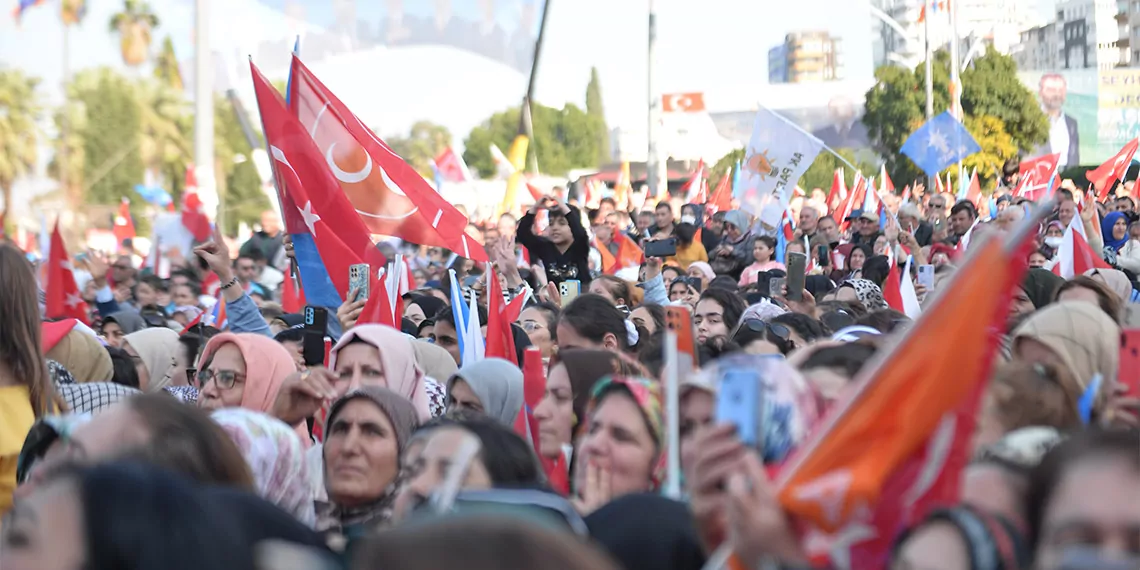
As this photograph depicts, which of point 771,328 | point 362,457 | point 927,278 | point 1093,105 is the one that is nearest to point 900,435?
point 362,457

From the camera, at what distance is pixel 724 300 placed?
7.41 metres

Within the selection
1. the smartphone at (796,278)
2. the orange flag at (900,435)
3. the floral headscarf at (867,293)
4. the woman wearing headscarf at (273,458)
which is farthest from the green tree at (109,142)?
the orange flag at (900,435)

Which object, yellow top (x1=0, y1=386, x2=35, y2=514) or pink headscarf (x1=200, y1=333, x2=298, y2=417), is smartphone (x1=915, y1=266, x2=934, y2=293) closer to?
pink headscarf (x1=200, y1=333, x2=298, y2=417)

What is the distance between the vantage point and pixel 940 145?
18547mm

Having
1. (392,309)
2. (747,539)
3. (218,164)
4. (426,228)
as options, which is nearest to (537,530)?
(747,539)

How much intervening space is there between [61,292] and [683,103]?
7306 centimetres

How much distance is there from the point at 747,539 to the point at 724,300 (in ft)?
16.8

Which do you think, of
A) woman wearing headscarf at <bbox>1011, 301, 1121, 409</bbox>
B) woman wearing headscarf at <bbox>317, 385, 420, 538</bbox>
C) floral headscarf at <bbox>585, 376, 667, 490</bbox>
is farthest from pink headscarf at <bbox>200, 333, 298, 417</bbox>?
woman wearing headscarf at <bbox>1011, 301, 1121, 409</bbox>

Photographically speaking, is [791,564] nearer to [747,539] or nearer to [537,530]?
[747,539]

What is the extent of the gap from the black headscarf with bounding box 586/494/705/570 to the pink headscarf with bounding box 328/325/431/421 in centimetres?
218

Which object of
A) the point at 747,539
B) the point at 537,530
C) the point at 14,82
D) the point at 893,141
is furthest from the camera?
the point at 14,82

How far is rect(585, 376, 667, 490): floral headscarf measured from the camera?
3.49 meters

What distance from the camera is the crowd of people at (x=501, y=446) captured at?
2346mm

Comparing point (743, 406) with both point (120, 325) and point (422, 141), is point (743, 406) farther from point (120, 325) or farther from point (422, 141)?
point (422, 141)
